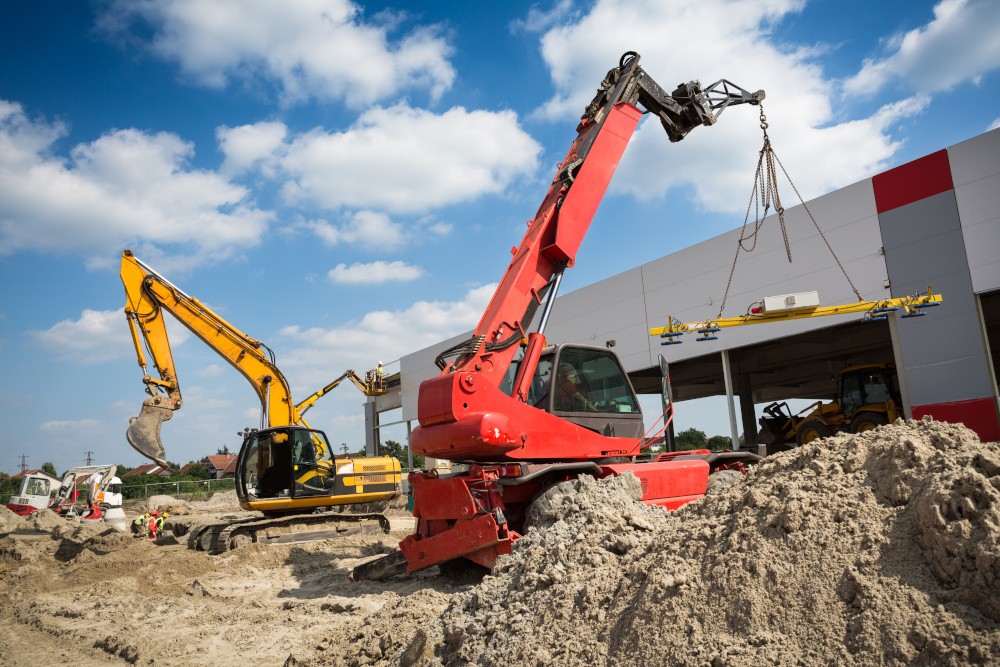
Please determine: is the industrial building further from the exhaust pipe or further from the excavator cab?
the exhaust pipe

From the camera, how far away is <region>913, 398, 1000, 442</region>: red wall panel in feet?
39.1

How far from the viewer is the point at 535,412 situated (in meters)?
6.01

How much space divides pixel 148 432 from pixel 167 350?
1.95m

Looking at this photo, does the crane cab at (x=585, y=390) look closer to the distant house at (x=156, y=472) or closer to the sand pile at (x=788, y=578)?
the sand pile at (x=788, y=578)

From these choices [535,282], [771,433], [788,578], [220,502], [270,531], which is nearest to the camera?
[788,578]

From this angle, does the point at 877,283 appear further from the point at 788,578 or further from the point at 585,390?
the point at 788,578

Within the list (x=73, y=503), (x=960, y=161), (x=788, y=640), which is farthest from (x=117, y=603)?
(x=960, y=161)

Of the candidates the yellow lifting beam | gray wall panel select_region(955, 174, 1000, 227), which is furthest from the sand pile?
gray wall panel select_region(955, 174, 1000, 227)

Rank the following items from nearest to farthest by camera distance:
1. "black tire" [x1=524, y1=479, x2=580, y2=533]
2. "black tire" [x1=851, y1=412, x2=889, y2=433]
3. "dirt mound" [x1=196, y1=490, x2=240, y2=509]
A: "black tire" [x1=524, y1=479, x2=580, y2=533], "black tire" [x1=851, y1=412, x2=889, y2=433], "dirt mound" [x1=196, y1=490, x2=240, y2=509]

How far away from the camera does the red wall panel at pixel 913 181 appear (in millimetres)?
12680

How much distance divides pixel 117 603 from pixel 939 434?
8379mm

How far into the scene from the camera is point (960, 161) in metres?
12.4

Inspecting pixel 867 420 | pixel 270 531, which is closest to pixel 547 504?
pixel 270 531

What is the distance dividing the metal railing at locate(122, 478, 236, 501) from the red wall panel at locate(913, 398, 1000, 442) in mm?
29541
